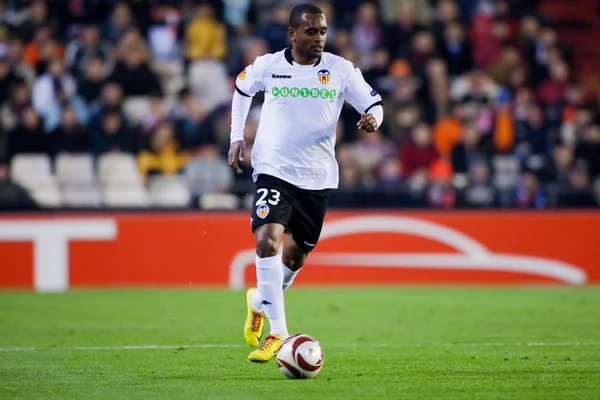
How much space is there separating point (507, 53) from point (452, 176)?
3305 millimetres

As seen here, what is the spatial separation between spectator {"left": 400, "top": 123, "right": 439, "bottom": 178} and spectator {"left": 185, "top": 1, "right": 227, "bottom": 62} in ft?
12.2

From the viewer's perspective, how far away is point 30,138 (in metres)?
16.3

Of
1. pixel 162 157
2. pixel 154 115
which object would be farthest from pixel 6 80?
pixel 162 157

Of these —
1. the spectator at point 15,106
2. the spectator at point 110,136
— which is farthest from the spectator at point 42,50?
the spectator at point 110,136

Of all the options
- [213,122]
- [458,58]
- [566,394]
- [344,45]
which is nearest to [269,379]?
[566,394]

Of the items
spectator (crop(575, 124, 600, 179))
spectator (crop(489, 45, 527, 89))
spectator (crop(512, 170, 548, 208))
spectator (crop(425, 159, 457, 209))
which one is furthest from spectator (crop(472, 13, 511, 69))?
spectator (crop(425, 159, 457, 209))

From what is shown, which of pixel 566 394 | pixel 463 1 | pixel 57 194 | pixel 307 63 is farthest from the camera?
pixel 463 1

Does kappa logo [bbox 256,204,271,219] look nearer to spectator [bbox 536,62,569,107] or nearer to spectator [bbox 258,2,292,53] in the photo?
spectator [bbox 258,2,292,53]

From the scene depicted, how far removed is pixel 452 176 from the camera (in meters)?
17.0

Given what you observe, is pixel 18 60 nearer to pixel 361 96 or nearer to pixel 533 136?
pixel 533 136

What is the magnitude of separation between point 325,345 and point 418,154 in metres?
8.17

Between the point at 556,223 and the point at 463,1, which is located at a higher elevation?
the point at 463,1

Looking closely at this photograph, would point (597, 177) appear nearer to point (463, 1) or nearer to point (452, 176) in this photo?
point (452, 176)

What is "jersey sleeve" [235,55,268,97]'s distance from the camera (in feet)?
26.8
